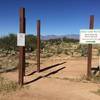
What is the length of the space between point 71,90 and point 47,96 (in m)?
1.34

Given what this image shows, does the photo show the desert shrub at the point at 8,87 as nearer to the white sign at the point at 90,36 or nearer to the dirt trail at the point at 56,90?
the dirt trail at the point at 56,90

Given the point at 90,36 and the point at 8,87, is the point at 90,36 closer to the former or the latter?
the point at 90,36

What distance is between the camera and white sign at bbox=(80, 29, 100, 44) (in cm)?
1345

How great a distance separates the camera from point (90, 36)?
44.8 ft

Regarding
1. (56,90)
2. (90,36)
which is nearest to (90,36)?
(90,36)

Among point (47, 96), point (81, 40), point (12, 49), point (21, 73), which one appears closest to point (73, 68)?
point (81, 40)

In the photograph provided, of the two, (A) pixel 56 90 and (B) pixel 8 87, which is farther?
(B) pixel 8 87

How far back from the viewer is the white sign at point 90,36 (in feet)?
44.1

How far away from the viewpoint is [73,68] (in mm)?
17234

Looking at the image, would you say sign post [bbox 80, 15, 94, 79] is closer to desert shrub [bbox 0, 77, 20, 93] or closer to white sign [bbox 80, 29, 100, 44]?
white sign [bbox 80, 29, 100, 44]

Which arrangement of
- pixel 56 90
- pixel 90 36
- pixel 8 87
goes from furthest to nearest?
pixel 90 36
pixel 8 87
pixel 56 90

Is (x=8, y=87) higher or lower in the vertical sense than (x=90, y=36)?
lower

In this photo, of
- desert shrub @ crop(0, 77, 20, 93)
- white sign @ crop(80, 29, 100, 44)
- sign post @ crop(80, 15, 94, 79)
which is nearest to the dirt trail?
desert shrub @ crop(0, 77, 20, 93)

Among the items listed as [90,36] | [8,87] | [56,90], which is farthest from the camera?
[90,36]
